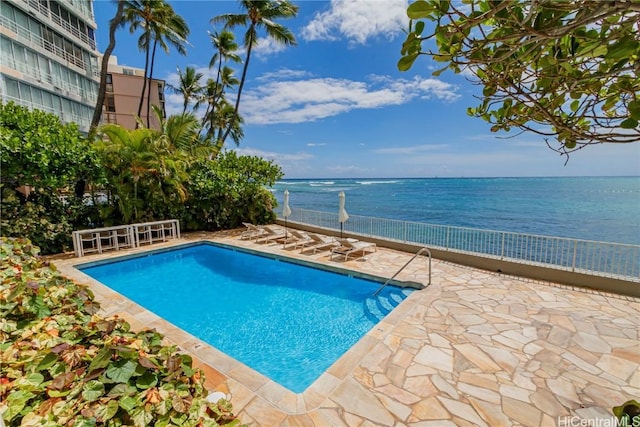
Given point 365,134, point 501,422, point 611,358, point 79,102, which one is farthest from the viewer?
point 365,134

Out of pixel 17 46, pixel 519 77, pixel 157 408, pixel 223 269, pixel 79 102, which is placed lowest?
pixel 223 269

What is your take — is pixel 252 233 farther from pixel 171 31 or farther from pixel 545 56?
pixel 171 31

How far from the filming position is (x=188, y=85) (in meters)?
24.0

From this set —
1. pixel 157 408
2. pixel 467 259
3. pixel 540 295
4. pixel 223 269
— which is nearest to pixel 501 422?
pixel 157 408

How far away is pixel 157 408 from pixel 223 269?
7597 mm

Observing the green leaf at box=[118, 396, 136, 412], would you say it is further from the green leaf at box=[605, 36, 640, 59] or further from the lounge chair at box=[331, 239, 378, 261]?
the lounge chair at box=[331, 239, 378, 261]

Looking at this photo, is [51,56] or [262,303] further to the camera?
[51,56]

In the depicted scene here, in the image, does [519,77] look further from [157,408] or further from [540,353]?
[540,353]

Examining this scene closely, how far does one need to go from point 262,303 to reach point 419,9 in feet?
21.3

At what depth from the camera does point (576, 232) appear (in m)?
25.0

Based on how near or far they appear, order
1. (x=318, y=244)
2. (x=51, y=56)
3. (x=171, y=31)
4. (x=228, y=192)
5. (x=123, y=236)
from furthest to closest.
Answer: (x=51, y=56)
(x=171, y=31)
(x=228, y=192)
(x=123, y=236)
(x=318, y=244)

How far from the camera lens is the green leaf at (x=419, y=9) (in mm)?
1068

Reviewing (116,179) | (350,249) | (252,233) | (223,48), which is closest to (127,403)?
(350,249)

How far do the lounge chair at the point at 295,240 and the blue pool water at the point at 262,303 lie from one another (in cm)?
112
